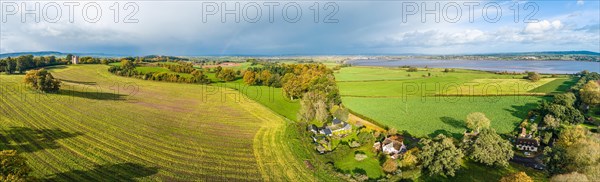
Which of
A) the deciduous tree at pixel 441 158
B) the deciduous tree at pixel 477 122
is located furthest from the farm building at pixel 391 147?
the deciduous tree at pixel 477 122

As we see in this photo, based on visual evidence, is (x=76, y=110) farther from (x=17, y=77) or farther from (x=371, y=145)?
(x=371, y=145)

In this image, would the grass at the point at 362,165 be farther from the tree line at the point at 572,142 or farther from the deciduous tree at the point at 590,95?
the deciduous tree at the point at 590,95

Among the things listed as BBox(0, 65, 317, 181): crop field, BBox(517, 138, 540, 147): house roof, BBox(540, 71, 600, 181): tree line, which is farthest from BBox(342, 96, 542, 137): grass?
BBox(0, 65, 317, 181): crop field

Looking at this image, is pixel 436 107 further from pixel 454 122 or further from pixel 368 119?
pixel 368 119

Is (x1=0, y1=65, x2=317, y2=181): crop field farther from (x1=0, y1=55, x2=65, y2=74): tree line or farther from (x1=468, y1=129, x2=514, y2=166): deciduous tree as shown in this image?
(x1=468, y1=129, x2=514, y2=166): deciduous tree

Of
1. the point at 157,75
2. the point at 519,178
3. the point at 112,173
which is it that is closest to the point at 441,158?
the point at 519,178
